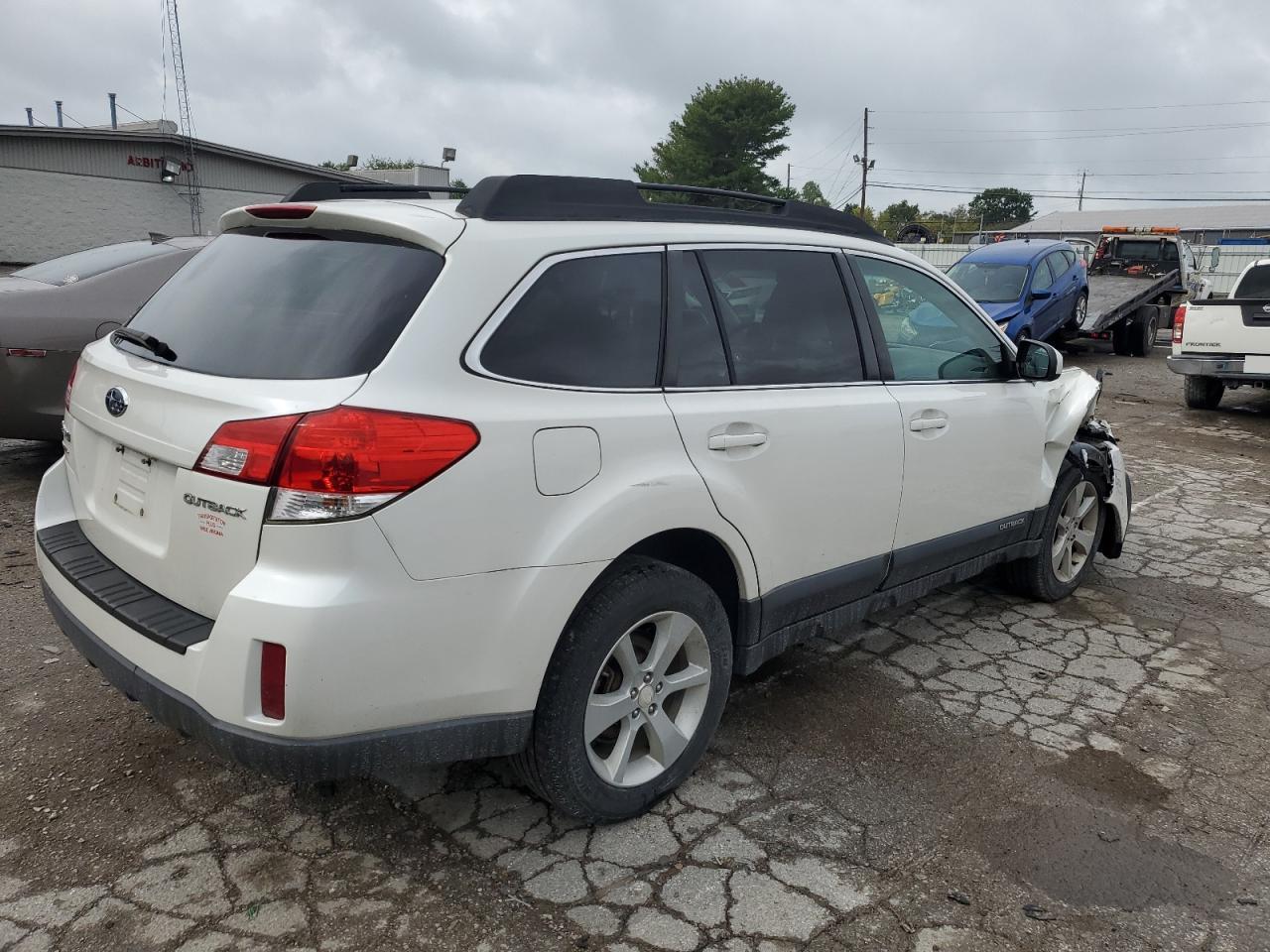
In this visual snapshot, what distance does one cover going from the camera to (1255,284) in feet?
34.7

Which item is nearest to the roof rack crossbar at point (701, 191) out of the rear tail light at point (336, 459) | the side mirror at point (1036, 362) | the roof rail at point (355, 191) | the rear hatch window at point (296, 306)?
the roof rail at point (355, 191)

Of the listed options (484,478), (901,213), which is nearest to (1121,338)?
(484,478)

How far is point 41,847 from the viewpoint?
258cm

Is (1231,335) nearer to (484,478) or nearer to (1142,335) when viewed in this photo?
(1142,335)

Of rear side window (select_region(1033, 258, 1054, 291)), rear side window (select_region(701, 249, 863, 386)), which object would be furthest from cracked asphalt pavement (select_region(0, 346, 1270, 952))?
rear side window (select_region(1033, 258, 1054, 291))

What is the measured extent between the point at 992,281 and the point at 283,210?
1312 centimetres

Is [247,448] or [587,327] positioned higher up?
[587,327]

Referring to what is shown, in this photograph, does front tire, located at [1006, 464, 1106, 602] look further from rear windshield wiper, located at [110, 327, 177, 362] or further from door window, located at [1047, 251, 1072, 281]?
door window, located at [1047, 251, 1072, 281]

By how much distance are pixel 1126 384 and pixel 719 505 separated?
496 inches

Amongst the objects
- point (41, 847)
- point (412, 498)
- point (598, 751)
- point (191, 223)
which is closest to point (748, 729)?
point (598, 751)

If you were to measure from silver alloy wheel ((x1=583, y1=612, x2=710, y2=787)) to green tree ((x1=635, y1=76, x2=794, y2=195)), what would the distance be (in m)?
53.2

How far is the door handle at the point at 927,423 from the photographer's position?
345 centimetres

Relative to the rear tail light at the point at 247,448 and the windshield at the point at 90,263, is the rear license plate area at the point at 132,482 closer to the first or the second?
the rear tail light at the point at 247,448

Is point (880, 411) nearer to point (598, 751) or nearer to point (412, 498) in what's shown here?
point (598, 751)
